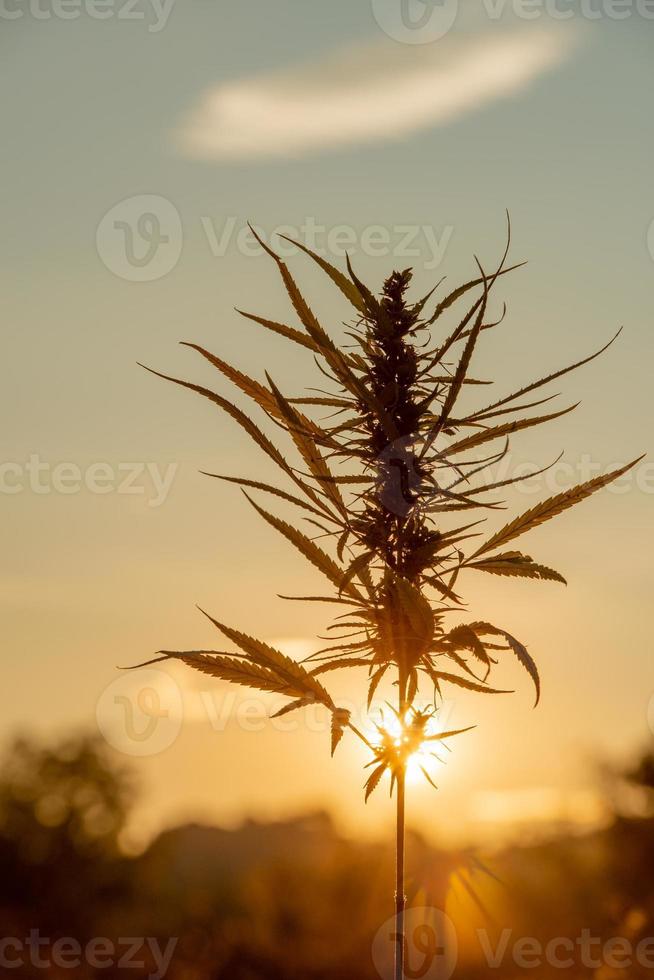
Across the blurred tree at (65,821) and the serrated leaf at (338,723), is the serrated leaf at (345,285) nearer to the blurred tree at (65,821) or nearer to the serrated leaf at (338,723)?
the serrated leaf at (338,723)

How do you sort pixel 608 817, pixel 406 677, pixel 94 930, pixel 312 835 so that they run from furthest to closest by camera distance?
→ pixel 312 835, pixel 94 930, pixel 608 817, pixel 406 677

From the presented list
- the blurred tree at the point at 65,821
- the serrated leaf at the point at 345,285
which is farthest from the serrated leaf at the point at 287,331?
the blurred tree at the point at 65,821

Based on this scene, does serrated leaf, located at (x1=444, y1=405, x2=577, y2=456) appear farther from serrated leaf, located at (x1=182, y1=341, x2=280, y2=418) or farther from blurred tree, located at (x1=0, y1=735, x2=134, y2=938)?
blurred tree, located at (x1=0, y1=735, x2=134, y2=938)

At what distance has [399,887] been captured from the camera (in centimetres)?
469

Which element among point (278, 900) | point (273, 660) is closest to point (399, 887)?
point (273, 660)

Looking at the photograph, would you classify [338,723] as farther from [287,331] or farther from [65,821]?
[65,821]

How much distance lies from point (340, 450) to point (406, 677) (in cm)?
107

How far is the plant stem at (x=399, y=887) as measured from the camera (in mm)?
4582

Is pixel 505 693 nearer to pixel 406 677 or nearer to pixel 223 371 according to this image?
pixel 406 677

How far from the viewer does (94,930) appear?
72.1 metres

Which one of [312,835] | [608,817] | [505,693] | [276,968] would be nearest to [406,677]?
[505,693]

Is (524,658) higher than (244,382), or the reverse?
(244,382)

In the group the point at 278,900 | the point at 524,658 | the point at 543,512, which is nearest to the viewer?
the point at 524,658

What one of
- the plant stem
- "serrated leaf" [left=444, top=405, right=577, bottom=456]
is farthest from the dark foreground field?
"serrated leaf" [left=444, top=405, right=577, bottom=456]
